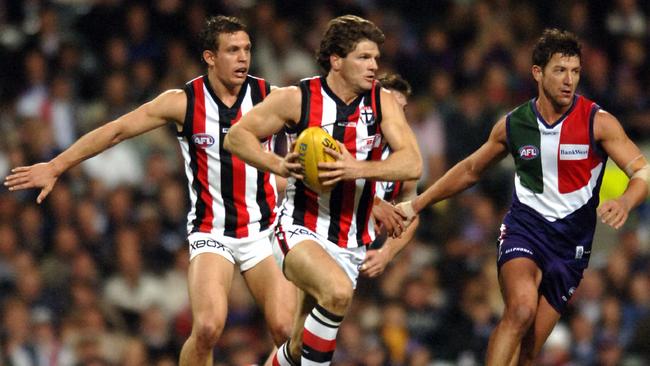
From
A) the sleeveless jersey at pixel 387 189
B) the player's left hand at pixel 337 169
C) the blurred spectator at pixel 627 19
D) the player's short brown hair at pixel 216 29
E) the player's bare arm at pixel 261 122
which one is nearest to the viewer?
the player's left hand at pixel 337 169

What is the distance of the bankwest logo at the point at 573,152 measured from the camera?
310 inches

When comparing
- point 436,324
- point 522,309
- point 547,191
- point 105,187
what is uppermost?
point 547,191

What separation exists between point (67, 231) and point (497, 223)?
3.97 metres

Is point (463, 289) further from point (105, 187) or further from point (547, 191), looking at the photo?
point (547, 191)

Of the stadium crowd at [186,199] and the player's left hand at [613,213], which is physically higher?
the player's left hand at [613,213]

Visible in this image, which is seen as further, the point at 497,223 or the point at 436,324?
the point at 497,223

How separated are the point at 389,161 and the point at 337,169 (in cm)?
33

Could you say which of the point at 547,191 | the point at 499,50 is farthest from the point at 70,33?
the point at 547,191

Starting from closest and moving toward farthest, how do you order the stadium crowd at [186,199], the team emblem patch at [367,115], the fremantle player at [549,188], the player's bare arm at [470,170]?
the team emblem patch at [367,115]
the fremantle player at [549,188]
the player's bare arm at [470,170]
the stadium crowd at [186,199]

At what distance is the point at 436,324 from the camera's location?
12047 millimetres

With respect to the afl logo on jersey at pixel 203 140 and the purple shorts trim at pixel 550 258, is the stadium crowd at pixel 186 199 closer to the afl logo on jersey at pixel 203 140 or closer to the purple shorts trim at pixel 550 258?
the afl logo on jersey at pixel 203 140

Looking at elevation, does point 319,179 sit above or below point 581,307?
above

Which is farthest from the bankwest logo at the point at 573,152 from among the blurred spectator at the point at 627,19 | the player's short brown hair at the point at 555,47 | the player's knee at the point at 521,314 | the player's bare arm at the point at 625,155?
the blurred spectator at the point at 627,19

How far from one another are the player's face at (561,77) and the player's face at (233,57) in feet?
5.98
